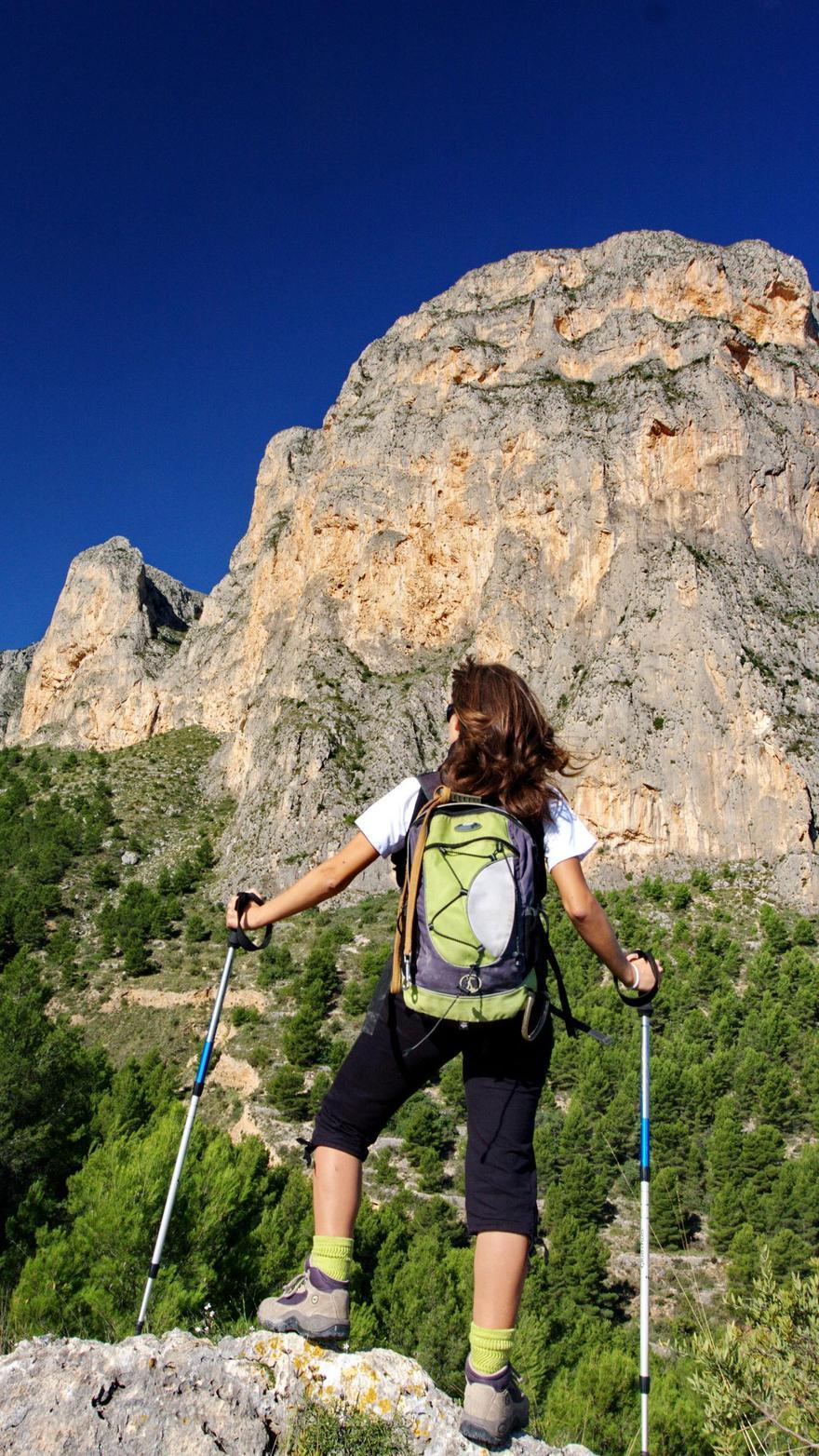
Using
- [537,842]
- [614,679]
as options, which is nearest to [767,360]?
[614,679]

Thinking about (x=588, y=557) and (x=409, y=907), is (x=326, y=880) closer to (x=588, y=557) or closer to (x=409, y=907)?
(x=409, y=907)

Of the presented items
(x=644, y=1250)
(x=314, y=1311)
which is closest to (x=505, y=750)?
(x=314, y=1311)

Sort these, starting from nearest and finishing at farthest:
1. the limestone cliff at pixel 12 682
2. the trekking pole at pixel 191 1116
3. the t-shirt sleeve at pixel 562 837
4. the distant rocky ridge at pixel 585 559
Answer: the t-shirt sleeve at pixel 562 837
the trekking pole at pixel 191 1116
the distant rocky ridge at pixel 585 559
the limestone cliff at pixel 12 682

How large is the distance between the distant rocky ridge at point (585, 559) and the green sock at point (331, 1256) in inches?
1444

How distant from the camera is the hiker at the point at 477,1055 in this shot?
8.98ft

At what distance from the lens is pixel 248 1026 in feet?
99.6

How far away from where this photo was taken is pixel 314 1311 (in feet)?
9.07

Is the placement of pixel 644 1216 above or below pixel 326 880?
below

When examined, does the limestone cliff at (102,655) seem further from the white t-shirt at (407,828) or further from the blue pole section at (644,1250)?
the white t-shirt at (407,828)

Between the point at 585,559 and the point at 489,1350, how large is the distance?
48.9 metres

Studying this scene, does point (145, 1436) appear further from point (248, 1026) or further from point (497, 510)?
point (497, 510)

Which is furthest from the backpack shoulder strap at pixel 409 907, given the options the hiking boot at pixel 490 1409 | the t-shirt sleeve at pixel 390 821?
the hiking boot at pixel 490 1409

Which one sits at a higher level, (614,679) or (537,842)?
(614,679)

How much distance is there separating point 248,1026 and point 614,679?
26423 mm
